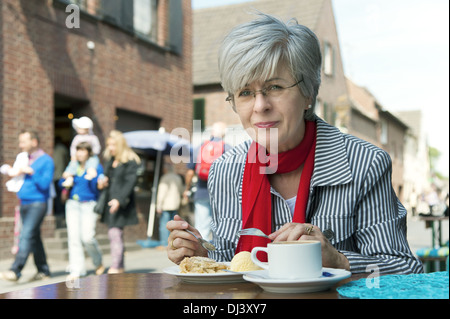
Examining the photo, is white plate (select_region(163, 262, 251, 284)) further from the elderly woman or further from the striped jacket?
the striped jacket

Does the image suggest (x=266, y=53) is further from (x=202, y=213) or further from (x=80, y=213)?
(x=202, y=213)

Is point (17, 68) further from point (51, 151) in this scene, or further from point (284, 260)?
point (284, 260)

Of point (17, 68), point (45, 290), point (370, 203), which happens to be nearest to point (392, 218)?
point (370, 203)

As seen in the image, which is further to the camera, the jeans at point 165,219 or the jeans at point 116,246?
the jeans at point 165,219

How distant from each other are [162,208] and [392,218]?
334 inches

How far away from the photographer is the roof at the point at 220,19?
21078 millimetres

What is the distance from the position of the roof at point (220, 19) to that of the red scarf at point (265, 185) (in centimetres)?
1870

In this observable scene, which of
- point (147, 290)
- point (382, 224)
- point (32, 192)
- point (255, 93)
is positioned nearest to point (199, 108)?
point (32, 192)

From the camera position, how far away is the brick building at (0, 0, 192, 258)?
862 cm

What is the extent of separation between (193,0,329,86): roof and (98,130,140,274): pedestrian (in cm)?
1402

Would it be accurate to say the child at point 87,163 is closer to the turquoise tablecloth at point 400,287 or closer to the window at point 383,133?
the turquoise tablecloth at point 400,287

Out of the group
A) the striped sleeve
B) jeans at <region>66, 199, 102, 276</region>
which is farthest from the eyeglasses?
jeans at <region>66, 199, 102, 276</region>

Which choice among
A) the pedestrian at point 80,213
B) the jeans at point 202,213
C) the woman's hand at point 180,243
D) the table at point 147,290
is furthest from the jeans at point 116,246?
the table at point 147,290

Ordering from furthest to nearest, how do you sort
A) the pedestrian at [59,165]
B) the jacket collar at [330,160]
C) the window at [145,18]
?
1. the window at [145,18]
2. the pedestrian at [59,165]
3. the jacket collar at [330,160]
